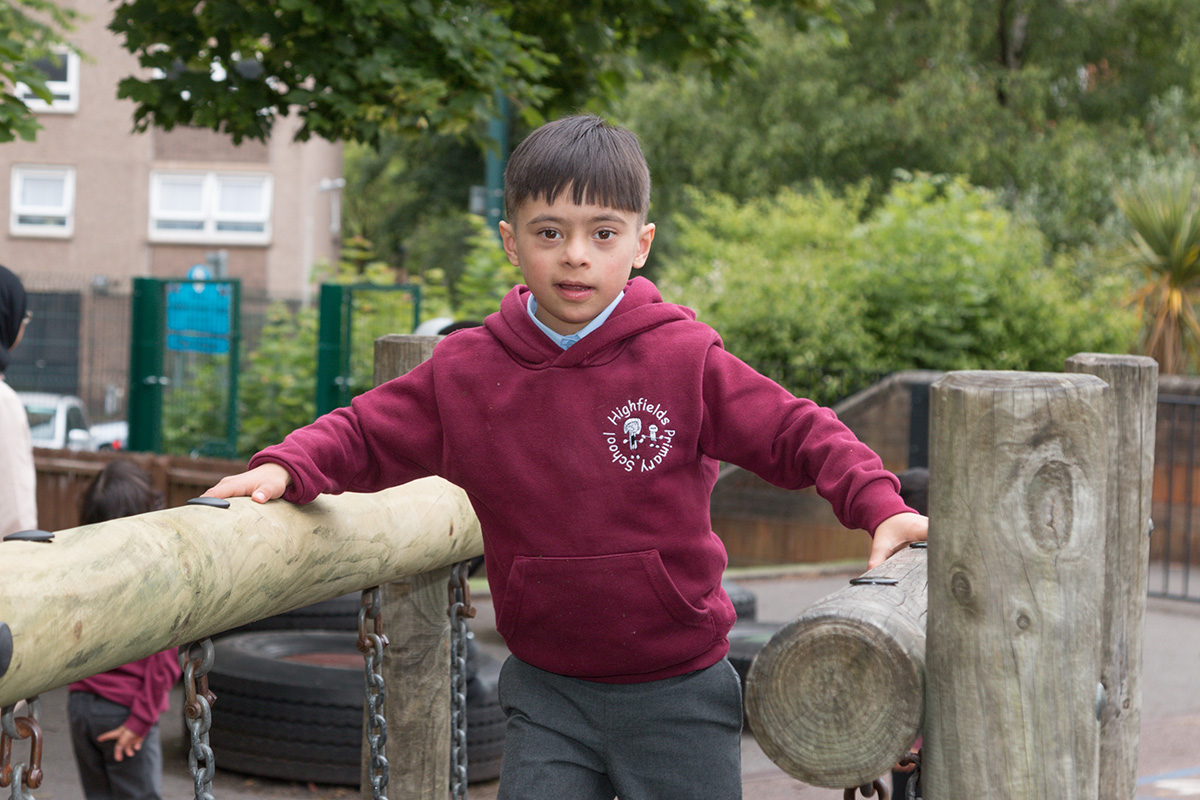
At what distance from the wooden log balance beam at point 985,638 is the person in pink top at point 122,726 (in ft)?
7.58

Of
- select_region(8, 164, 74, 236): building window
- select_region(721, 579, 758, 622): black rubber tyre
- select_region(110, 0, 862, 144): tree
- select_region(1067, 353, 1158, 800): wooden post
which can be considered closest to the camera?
select_region(1067, 353, 1158, 800): wooden post

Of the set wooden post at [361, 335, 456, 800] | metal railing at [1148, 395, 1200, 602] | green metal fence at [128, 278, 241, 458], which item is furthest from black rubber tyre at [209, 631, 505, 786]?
metal railing at [1148, 395, 1200, 602]

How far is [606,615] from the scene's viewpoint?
198cm

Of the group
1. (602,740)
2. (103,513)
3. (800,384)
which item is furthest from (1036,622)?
(800,384)

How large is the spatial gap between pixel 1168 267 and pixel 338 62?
8587 mm

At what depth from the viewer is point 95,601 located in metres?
1.38

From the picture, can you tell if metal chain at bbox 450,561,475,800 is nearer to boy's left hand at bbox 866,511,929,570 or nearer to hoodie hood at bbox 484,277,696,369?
hoodie hood at bbox 484,277,696,369

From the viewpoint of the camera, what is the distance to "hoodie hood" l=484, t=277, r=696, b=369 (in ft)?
6.66

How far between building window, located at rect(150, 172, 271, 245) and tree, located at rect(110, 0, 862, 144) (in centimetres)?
2650

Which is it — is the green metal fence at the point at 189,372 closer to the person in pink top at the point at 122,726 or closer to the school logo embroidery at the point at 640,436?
the person in pink top at the point at 122,726

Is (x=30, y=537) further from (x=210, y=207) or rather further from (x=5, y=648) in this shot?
(x=210, y=207)

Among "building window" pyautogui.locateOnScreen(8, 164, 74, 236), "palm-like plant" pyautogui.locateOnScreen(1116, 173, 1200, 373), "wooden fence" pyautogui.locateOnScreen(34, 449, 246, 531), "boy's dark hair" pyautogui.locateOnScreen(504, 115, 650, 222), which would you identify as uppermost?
"building window" pyautogui.locateOnScreen(8, 164, 74, 236)

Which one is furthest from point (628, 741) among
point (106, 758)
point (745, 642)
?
point (745, 642)

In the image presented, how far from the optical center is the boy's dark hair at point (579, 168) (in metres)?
1.98
